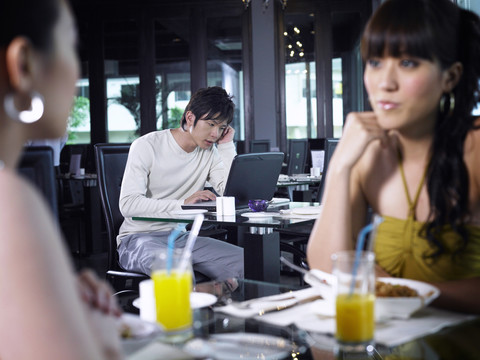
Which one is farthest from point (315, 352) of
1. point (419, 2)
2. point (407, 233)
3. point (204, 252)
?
point (204, 252)

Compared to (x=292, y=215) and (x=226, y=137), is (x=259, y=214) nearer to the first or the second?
(x=292, y=215)

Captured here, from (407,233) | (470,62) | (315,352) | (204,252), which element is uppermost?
(470,62)

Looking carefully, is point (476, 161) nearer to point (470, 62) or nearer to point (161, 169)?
point (470, 62)

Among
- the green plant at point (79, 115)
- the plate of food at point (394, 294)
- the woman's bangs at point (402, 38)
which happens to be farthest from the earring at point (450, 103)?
the green plant at point (79, 115)

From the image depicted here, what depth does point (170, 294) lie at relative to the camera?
999 mm

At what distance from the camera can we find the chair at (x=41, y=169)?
57.7 inches

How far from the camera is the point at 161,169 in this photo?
3.12m

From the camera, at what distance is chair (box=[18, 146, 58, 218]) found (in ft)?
4.81

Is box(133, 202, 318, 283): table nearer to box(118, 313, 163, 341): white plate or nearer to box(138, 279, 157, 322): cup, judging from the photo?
box(138, 279, 157, 322): cup

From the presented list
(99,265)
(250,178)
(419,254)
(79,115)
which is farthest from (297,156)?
(419,254)

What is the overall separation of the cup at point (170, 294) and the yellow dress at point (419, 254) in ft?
2.17

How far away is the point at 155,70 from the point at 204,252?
701 centimetres

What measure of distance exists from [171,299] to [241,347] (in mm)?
141

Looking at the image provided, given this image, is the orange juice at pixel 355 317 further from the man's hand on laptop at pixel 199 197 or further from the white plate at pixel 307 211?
the man's hand on laptop at pixel 199 197
